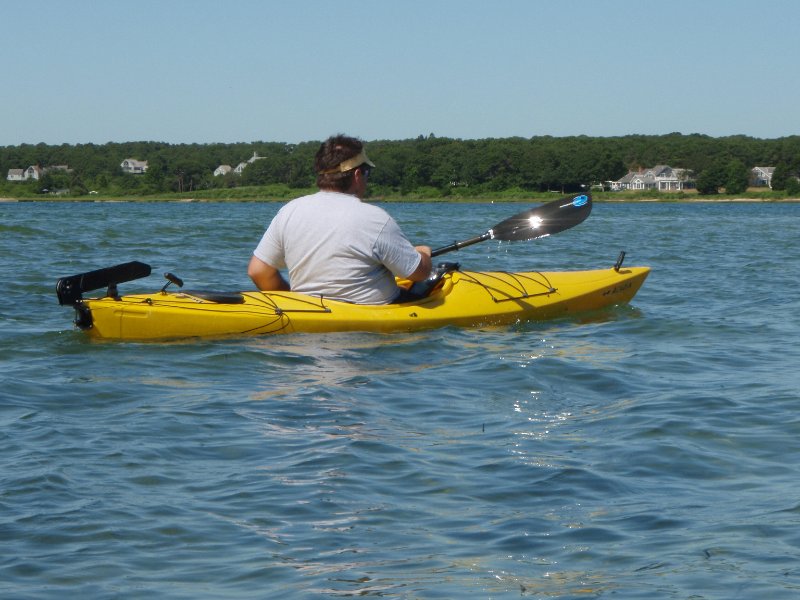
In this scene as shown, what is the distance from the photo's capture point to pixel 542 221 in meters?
8.63

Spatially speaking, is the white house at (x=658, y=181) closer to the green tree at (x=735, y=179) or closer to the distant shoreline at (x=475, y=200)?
the green tree at (x=735, y=179)

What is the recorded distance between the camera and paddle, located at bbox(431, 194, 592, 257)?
8.39 metres

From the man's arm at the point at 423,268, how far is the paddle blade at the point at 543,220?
Result: 4.76 feet

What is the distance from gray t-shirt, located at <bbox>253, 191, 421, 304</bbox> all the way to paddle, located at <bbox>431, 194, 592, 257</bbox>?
1559mm

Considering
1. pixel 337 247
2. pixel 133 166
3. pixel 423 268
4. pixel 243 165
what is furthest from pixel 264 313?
pixel 133 166

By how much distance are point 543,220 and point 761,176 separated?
87.9 m

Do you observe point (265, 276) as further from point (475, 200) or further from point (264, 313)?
point (475, 200)

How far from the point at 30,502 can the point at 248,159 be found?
352 feet

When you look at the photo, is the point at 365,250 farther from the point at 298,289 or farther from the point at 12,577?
the point at 12,577

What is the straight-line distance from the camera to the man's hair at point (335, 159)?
6.50m

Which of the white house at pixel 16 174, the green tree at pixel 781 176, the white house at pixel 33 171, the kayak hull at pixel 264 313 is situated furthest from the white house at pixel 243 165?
the kayak hull at pixel 264 313

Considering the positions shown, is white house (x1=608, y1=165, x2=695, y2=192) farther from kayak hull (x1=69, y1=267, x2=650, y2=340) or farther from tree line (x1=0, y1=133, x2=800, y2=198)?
kayak hull (x1=69, y1=267, x2=650, y2=340)

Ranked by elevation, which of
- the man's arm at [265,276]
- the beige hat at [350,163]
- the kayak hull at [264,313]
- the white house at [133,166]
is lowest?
the kayak hull at [264,313]

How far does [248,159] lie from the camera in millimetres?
109125
